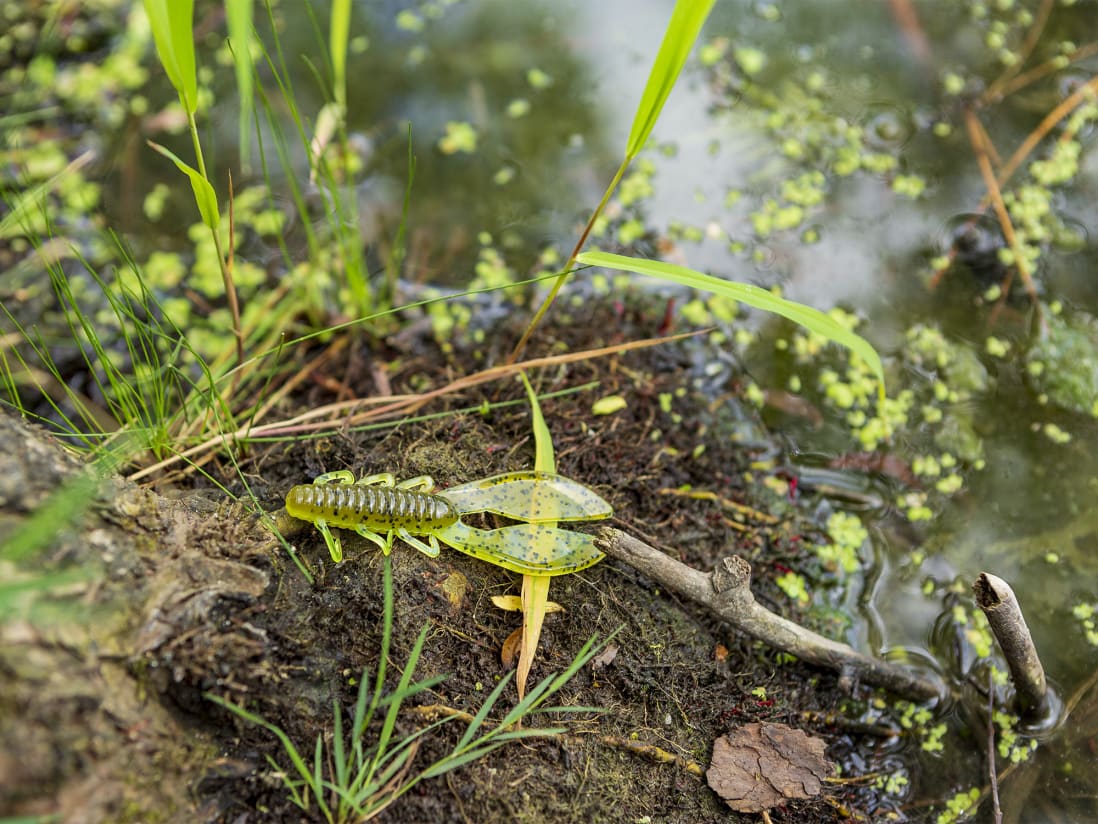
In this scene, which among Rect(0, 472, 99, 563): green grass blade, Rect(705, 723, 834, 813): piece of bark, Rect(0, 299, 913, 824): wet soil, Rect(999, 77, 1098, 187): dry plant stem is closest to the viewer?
Rect(0, 472, 99, 563): green grass blade

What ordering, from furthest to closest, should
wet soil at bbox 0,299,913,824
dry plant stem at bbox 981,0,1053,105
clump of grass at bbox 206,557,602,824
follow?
dry plant stem at bbox 981,0,1053,105 < clump of grass at bbox 206,557,602,824 < wet soil at bbox 0,299,913,824

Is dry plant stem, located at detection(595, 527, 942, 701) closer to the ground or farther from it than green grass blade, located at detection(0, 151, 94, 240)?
closer to the ground

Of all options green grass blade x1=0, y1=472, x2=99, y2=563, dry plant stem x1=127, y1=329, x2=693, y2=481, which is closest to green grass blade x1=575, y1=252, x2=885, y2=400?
dry plant stem x1=127, y1=329, x2=693, y2=481

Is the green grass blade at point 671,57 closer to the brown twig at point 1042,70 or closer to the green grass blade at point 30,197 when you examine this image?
the green grass blade at point 30,197

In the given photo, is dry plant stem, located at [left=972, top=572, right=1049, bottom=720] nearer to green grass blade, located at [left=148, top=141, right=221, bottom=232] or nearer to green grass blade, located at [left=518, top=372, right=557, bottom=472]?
green grass blade, located at [left=518, top=372, right=557, bottom=472]

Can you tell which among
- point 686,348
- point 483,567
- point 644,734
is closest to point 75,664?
point 483,567

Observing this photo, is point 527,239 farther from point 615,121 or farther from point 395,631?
point 395,631

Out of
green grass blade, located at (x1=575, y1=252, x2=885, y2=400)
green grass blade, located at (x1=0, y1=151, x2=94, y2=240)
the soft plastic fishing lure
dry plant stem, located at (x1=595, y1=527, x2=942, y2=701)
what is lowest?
dry plant stem, located at (x1=595, y1=527, x2=942, y2=701)

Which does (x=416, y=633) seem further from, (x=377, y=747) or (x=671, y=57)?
(x=671, y=57)
